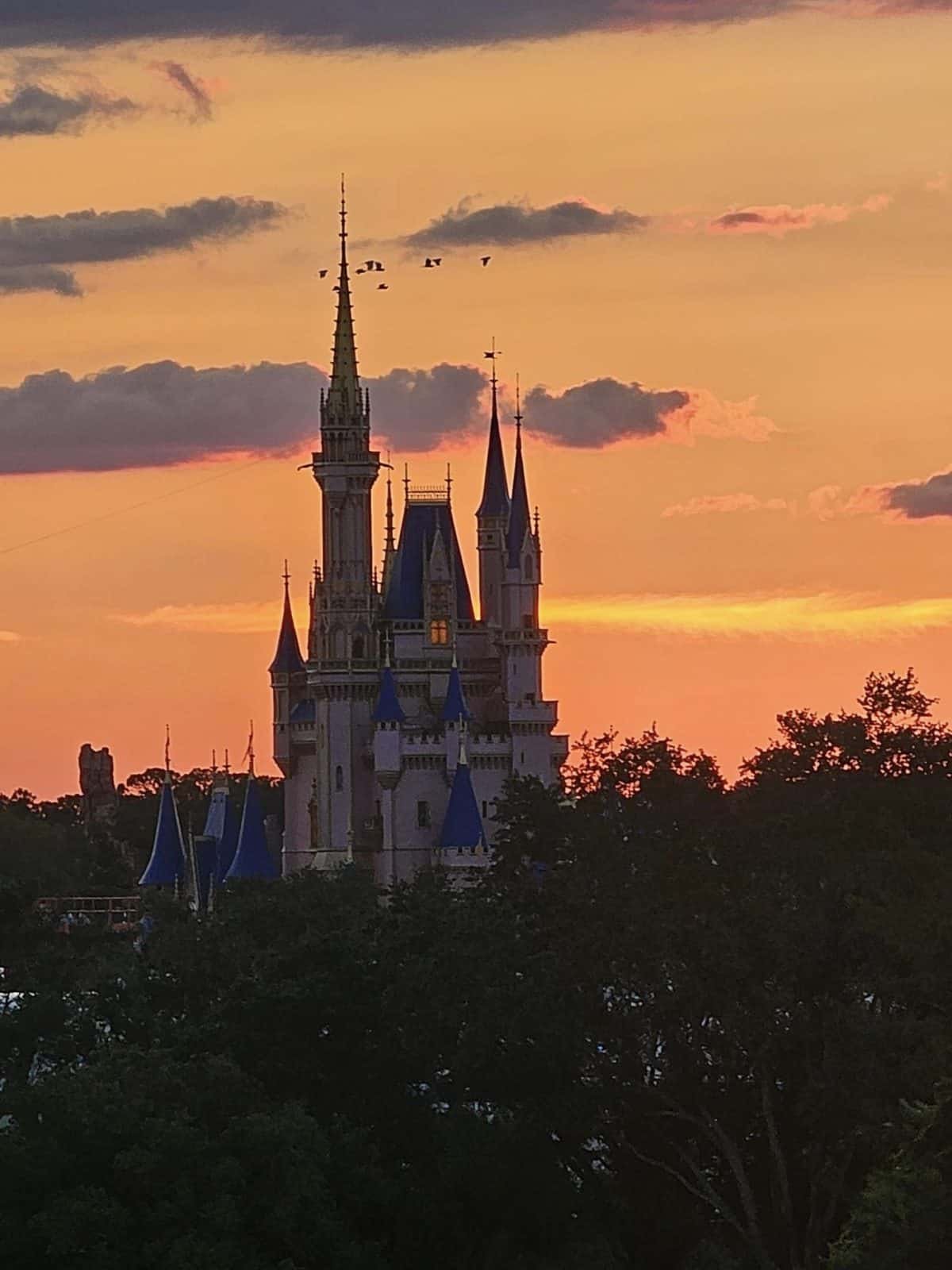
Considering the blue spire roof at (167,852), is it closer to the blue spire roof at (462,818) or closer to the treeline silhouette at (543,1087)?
the blue spire roof at (462,818)

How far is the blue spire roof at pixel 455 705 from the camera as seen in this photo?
567 feet

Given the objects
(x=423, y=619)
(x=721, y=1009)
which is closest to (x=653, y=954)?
(x=721, y=1009)

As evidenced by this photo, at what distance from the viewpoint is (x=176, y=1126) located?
7112cm

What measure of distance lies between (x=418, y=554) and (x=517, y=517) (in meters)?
4.49

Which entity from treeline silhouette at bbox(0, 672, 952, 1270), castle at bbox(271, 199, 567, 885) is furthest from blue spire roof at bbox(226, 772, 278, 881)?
treeline silhouette at bbox(0, 672, 952, 1270)

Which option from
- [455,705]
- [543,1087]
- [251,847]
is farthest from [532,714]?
[543,1087]

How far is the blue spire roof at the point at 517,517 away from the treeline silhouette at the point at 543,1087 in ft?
299

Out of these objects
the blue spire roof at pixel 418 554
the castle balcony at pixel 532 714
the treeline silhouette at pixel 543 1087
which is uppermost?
the blue spire roof at pixel 418 554

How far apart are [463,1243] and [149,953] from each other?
887 inches

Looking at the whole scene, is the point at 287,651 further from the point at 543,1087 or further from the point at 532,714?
the point at 543,1087

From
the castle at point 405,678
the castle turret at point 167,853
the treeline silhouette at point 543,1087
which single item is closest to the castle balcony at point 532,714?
the castle at point 405,678

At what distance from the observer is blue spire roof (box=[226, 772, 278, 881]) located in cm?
17225

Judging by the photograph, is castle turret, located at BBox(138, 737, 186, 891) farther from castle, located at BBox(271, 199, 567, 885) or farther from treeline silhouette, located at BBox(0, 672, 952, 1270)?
treeline silhouette, located at BBox(0, 672, 952, 1270)

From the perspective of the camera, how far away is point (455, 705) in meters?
173
